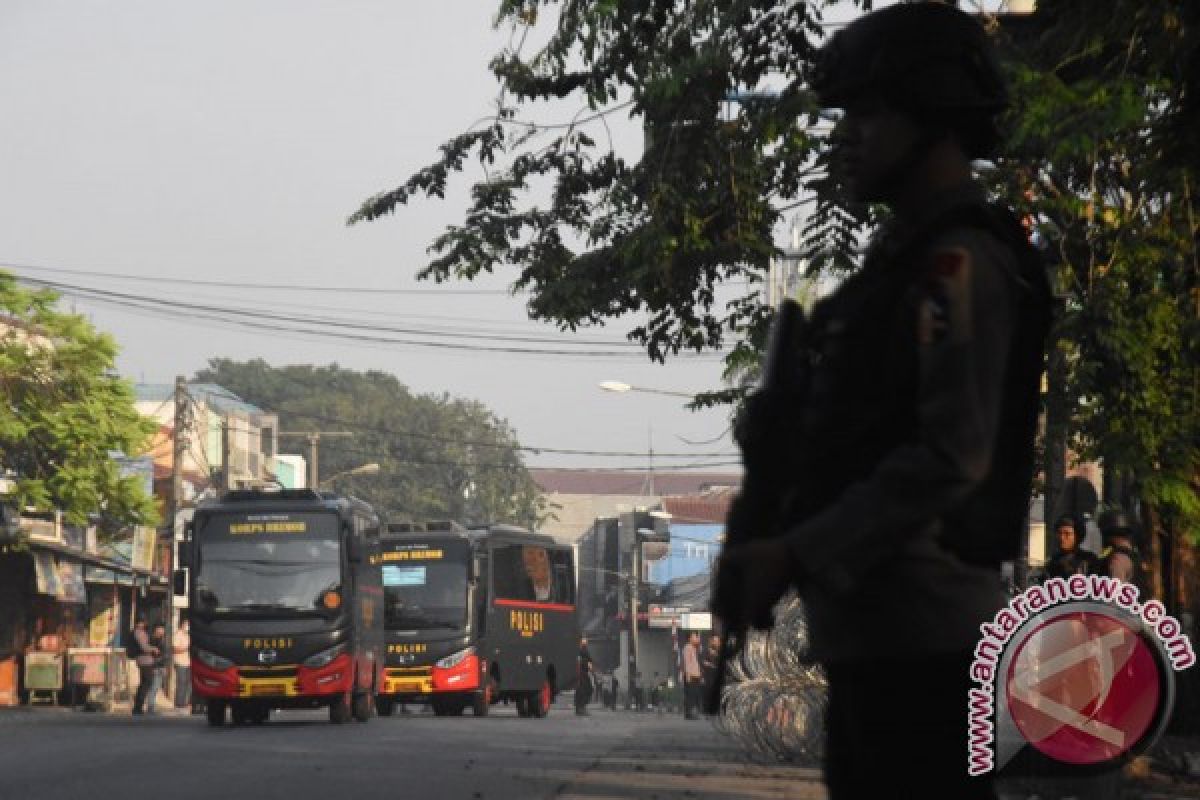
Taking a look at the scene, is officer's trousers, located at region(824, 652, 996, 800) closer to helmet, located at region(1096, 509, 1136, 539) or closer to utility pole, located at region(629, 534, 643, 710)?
helmet, located at region(1096, 509, 1136, 539)

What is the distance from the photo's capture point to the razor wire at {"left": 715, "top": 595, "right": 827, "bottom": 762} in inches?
701

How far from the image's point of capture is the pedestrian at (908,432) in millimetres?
3139

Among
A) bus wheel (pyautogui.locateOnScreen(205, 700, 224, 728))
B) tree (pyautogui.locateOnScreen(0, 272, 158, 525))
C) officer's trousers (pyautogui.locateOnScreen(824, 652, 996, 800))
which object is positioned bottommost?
bus wheel (pyautogui.locateOnScreen(205, 700, 224, 728))

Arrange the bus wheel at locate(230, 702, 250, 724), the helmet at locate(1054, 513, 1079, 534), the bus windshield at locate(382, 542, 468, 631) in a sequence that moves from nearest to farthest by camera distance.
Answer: the helmet at locate(1054, 513, 1079, 534) < the bus wheel at locate(230, 702, 250, 724) < the bus windshield at locate(382, 542, 468, 631)

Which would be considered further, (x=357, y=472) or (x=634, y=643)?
(x=634, y=643)

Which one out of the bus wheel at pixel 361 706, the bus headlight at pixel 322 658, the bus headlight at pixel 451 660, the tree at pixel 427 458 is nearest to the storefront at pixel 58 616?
the bus headlight at pixel 451 660

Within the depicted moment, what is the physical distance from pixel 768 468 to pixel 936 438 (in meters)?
0.34

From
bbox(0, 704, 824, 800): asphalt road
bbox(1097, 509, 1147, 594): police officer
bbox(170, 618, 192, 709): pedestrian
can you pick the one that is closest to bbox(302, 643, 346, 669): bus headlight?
bbox(0, 704, 824, 800): asphalt road

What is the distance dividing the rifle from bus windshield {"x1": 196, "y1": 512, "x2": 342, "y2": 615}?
28.7m

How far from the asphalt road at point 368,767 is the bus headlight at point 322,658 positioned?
4.13 meters

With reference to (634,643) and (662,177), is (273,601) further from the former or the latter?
(634,643)

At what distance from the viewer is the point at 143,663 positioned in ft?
134

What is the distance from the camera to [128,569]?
5728 centimetres

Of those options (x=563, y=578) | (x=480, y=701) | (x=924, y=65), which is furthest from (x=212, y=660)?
(x=924, y=65)
